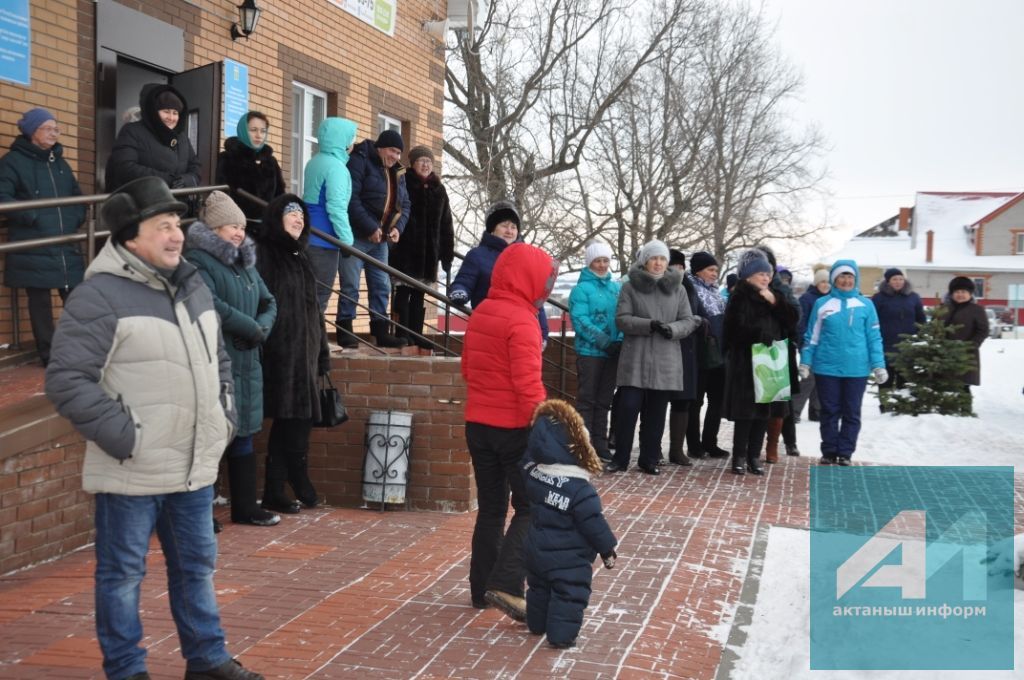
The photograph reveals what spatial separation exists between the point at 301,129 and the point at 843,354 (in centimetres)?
638

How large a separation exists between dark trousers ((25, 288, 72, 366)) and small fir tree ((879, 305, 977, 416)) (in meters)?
10.5

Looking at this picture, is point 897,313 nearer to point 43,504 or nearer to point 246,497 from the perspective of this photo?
point 246,497

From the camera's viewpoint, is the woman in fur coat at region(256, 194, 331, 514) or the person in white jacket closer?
the person in white jacket

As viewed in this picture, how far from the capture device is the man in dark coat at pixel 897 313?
1473 centimetres

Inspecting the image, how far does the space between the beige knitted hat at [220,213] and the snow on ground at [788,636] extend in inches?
148

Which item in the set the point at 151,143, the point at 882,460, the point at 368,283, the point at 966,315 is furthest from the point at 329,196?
the point at 966,315

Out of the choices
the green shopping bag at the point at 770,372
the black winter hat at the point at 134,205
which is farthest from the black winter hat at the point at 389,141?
the black winter hat at the point at 134,205

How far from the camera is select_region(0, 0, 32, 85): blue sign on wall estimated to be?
7570 mm

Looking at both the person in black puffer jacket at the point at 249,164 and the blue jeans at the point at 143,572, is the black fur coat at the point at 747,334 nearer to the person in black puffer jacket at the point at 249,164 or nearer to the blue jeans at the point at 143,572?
the person in black puffer jacket at the point at 249,164

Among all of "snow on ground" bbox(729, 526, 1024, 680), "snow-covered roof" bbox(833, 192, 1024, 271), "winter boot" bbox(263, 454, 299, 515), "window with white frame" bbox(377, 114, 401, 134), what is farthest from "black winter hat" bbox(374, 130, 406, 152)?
"snow-covered roof" bbox(833, 192, 1024, 271)

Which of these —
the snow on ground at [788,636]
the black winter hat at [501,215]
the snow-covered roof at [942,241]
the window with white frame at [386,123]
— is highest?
the snow-covered roof at [942,241]

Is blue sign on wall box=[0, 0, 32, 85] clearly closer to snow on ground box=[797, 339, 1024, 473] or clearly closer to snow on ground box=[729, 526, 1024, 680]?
snow on ground box=[729, 526, 1024, 680]

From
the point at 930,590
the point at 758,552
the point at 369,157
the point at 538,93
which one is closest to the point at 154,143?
the point at 369,157

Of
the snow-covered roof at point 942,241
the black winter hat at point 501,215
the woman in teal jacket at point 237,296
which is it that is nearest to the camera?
the woman in teal jacket at point 237,296
